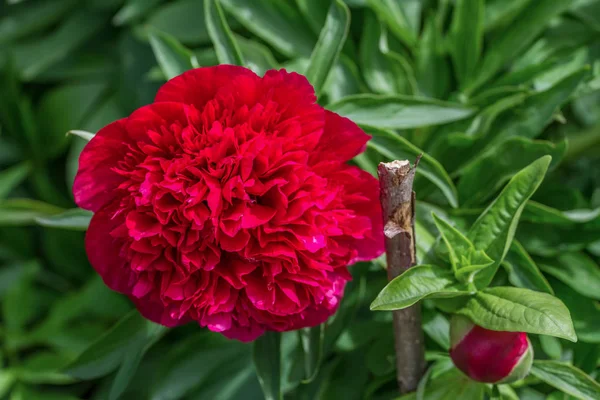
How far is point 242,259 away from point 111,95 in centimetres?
84

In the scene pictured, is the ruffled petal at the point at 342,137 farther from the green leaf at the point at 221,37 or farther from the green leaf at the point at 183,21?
the green leaf at the point at 183,21

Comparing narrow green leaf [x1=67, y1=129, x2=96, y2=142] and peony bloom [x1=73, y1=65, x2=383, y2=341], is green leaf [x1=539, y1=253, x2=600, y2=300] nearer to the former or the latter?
peony bloom [x1=73, y1=65, x2=383, y2=341]

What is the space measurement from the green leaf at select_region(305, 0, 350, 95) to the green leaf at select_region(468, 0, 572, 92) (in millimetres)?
290

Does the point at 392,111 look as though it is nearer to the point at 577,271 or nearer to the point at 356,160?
the point at 356,160

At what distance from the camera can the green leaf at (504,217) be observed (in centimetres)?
76

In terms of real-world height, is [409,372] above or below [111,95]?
below

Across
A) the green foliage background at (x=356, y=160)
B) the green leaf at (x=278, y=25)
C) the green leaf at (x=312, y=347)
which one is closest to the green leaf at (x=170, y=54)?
the green foliage background at (x=356, y=160)

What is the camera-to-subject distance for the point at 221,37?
2.88 ft

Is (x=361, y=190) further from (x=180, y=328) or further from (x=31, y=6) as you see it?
(x=31, y=6)

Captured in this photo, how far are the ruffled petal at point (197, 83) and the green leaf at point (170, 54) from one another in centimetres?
24

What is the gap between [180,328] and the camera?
1.31 metres

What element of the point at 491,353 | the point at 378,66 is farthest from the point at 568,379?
the point at 378,66

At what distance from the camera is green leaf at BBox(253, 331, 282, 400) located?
84 cm

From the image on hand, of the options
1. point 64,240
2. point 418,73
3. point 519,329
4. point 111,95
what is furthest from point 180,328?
point 519,329
